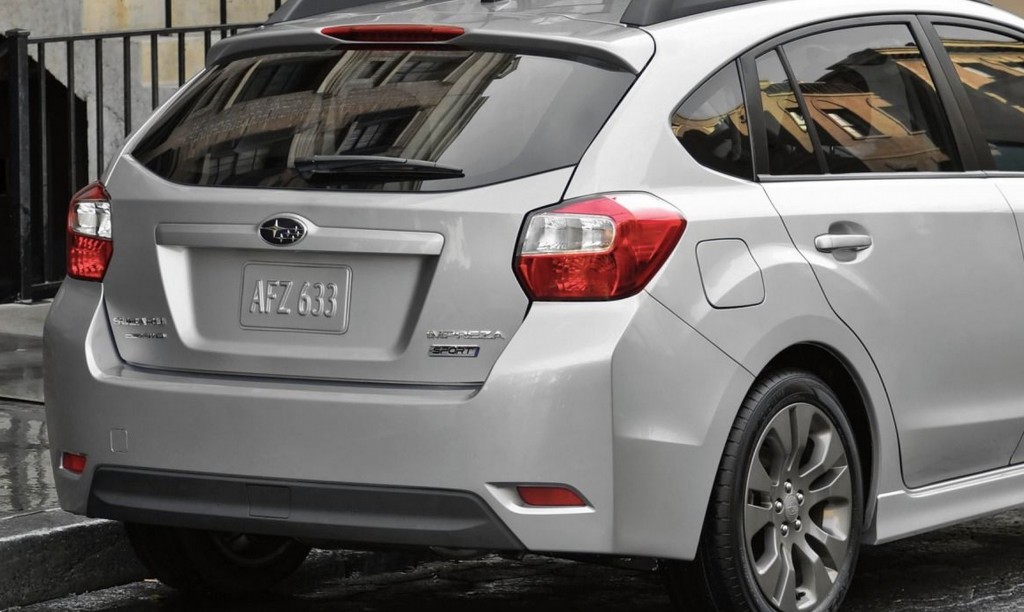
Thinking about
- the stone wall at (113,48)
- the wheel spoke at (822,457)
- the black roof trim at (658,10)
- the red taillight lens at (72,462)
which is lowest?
the stone wall at (113,48)

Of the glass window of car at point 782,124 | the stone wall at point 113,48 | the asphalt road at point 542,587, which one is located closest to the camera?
the glass window of car at point 782,124

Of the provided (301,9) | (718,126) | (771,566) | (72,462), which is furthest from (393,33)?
(771,566)

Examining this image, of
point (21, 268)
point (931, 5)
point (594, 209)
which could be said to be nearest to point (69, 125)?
point (21, 268)

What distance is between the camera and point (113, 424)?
15.3 feet

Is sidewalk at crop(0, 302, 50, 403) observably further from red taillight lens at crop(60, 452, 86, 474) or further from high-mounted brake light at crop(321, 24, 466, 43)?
high-mounted brake light at crop(321, 24, 466, 43)

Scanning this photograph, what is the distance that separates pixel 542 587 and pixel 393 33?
189cm

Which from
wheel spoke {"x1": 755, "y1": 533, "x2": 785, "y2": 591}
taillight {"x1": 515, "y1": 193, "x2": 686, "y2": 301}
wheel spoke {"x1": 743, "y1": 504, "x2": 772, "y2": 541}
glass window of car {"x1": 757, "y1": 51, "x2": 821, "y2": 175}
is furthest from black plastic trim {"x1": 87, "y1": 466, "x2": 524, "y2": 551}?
glass window of car {"x1": 757, "y1": 51, "x2": 821, "y2": 175}

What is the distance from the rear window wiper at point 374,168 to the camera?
443 centimetres

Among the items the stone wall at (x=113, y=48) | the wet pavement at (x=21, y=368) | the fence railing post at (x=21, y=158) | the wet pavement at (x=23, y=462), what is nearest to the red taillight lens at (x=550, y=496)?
the wet pavement at (x=23, y=462)

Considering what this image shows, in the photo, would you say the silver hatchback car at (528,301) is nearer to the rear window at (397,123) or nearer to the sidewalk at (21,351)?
the rear window at (397,123)

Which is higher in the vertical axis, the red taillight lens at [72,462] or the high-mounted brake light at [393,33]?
the high-mounted brake light at [393,33]

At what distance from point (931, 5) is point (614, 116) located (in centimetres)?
154

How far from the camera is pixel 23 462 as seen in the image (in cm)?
662

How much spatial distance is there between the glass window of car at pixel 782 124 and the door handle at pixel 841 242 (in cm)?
19
